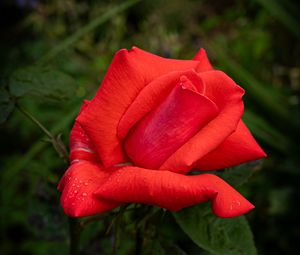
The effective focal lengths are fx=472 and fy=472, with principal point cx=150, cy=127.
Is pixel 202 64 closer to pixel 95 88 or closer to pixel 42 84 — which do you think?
A: pixel 42 84

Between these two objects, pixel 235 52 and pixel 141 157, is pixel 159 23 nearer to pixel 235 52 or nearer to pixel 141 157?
pixel 235 52

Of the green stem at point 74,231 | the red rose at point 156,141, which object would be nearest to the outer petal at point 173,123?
the red rose at point 156,141

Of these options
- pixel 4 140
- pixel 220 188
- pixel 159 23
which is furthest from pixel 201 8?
pixel 220 188

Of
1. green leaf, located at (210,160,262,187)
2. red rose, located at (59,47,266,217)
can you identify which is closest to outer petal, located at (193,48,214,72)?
red rose, located at (59,47,266,217)

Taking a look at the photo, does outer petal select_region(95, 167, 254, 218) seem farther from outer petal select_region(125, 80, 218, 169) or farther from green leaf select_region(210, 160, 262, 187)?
green leaf select_region(210, 160, 262, 187)

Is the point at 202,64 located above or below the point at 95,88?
above

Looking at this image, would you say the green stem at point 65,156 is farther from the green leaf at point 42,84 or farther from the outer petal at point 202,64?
the outer petal at point 202,64

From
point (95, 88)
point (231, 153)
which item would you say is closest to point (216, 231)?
point (231, 153)
